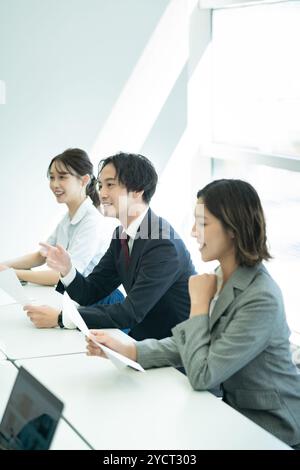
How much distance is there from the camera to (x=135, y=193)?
329cm

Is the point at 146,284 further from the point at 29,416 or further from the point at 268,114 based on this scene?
the point at 268,114

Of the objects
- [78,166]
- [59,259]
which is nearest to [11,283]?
[59,259]

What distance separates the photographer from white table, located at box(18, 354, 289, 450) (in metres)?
1.98

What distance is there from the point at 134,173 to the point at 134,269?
413 millimetres

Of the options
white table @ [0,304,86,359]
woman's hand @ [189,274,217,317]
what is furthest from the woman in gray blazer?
white table @ [0,304,86,359]

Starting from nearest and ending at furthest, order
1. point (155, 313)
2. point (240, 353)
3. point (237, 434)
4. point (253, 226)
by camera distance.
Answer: point (237, 434) → point (240, 353) → point (253, 226) → point (155, 313)

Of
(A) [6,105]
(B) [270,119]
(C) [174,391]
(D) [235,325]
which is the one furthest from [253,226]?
(A) [6,105]

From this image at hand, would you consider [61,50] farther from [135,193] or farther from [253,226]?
[253,226]

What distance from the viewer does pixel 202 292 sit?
2.46 m

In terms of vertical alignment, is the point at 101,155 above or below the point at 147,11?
below

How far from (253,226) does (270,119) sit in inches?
79.4

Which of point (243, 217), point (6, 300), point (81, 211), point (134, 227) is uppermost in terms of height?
point (243, 217)

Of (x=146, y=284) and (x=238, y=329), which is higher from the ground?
(x=238, y=329)

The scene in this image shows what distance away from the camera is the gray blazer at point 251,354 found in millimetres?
2277
